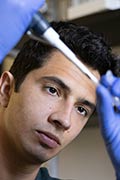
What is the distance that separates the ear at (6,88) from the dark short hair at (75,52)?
0.07 ft

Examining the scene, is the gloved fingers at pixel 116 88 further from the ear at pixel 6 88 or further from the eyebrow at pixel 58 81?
the ear at pixel 6 88

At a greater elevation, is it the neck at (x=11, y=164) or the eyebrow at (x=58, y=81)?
the eyebrow at (x=58, y=81)

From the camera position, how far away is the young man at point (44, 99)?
1.07 metres

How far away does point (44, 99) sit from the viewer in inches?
42.9

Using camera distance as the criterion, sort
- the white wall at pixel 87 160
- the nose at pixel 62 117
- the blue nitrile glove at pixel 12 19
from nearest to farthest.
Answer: the blue nitrile glove at pixel 12 19, the nose at pixel 62 117, the white wall at pixel 87 160

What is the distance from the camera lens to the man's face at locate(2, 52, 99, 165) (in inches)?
41.6

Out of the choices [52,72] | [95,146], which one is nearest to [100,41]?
[52,72]

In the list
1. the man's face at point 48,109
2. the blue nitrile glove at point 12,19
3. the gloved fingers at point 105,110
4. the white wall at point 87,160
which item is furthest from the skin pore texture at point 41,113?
the white wall at point 87,160

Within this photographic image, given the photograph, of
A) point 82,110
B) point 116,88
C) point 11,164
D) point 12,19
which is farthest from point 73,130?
point 12,19

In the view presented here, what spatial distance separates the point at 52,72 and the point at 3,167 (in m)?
0.31

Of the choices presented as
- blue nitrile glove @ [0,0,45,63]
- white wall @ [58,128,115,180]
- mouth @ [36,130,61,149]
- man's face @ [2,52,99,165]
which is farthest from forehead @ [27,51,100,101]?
white wall @ [58,128,115,180]

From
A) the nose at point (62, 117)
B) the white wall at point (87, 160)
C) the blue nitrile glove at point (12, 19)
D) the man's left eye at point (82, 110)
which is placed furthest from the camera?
the white wall at point (87, 160)

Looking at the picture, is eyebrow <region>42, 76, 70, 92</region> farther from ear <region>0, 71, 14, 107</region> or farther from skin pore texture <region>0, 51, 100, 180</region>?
ear <region>0, 71, 14, 107</region>

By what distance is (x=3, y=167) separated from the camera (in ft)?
3.86
